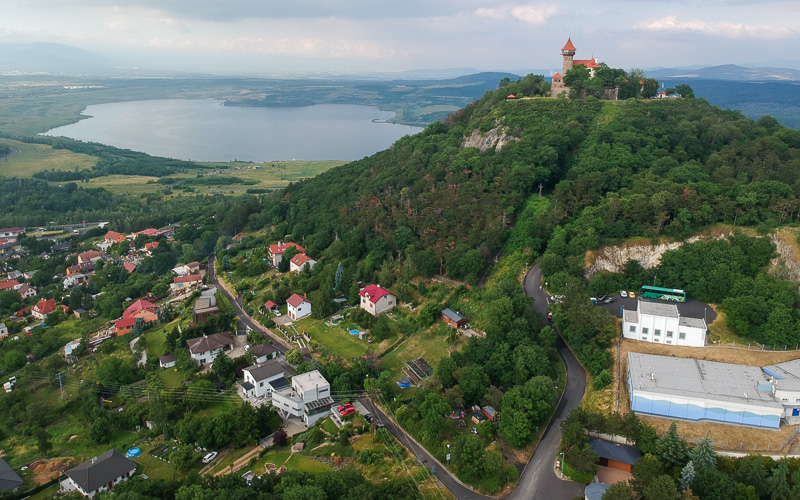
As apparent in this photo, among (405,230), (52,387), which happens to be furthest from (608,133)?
(52,387)

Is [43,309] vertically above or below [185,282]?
below

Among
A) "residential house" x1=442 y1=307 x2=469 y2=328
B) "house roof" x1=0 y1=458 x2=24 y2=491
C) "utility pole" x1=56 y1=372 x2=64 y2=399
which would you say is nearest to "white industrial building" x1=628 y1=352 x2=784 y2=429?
"residential house" x1=442 y1=307 x2=469 y2=328

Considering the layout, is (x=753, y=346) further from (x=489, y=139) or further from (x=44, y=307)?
(x=44, y=307)

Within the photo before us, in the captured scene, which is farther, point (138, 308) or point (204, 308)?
point (138, 308)

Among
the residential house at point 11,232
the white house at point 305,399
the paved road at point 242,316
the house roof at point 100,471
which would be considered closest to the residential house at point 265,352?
the paved road at point 242,316

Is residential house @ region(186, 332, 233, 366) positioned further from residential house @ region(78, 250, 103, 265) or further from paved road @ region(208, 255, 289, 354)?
residential house @ region(78, 250, 103, 265)

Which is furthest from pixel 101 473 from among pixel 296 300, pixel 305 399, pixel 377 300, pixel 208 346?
pixel 377 300

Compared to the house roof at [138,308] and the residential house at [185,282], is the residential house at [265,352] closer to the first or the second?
the house roof at [138,308]
